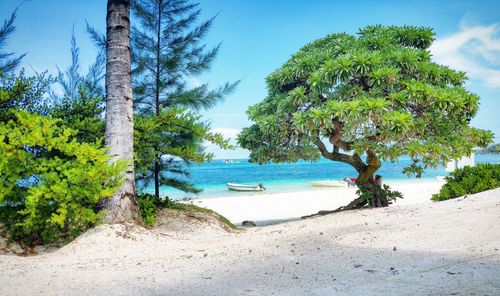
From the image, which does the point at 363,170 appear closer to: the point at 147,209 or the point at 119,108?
the point at 147,209

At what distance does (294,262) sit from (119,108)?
3.22m

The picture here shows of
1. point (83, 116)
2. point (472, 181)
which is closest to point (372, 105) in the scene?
point (472, 181)

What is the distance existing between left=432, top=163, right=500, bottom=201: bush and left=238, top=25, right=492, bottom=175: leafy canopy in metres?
0.79

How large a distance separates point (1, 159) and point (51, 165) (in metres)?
0.50

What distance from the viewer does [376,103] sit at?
18.2 ft

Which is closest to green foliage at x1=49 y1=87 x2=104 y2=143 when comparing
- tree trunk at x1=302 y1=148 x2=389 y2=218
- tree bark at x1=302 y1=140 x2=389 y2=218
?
tree bark at x1=302 y1=140 x2=389 y2=218

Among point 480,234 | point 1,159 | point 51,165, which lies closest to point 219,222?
point 51,165

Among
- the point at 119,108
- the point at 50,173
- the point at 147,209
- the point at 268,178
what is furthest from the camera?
the point at 268,178

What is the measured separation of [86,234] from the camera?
466 cm

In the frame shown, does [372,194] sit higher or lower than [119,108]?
lower

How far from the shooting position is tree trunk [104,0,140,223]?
5.16 meters

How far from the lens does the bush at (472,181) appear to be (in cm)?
727

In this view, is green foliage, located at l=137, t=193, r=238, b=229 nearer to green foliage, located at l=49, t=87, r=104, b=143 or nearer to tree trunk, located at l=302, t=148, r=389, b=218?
→ green foliage, located at l=49, t=87, r=104, b=143

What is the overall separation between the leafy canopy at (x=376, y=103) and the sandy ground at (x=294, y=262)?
1373mm
